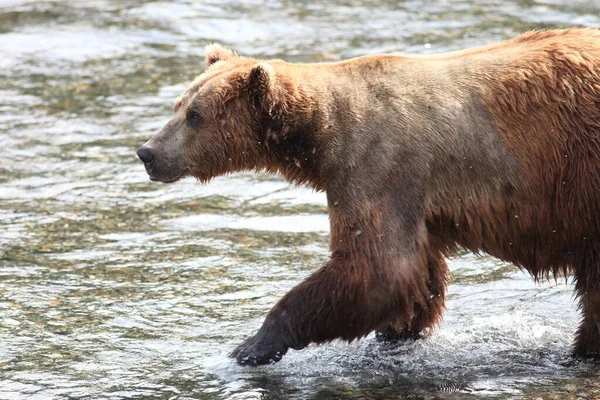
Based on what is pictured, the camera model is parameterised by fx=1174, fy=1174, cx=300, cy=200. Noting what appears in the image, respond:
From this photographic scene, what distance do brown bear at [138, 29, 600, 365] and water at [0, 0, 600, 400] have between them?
0.37 m

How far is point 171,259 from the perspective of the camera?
8398 millimetres

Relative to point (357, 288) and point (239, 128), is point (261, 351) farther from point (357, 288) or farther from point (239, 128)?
point (239, 128)

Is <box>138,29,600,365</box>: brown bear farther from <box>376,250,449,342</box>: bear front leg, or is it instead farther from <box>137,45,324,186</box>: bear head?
<box>376,250,449,342</box>: bear front leg

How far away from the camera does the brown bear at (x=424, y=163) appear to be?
20.5ft

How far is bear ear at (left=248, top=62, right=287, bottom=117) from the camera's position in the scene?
6.48 metres

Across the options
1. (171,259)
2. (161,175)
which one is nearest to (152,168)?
(161,175)

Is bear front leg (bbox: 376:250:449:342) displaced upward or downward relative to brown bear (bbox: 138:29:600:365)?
downward

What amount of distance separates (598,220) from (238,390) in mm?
2143

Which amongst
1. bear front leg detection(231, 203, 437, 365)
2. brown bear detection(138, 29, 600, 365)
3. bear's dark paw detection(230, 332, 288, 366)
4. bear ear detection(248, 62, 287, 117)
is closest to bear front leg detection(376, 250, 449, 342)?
brown bear detection(138, 29, 600, 365)

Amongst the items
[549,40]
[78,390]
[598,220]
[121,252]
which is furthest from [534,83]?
[121,252]

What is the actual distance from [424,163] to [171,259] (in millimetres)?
2676

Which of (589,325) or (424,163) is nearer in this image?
(424,163)

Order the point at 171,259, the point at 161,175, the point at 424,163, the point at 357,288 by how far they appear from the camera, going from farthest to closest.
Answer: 1. the point at 171,259
2. the point at 161,175
3. the point at 424,163
4. the point at 357,288

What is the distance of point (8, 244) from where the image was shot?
8664 mm
